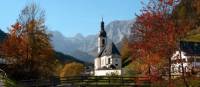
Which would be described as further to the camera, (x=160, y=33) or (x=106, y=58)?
(x=106, y=58)

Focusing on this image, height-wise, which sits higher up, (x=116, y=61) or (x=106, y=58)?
(x=106, y=58)

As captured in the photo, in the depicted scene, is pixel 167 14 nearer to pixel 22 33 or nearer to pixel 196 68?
pixel 196 68

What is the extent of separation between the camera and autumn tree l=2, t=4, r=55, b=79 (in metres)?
60.7

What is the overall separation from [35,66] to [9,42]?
4.87 meters

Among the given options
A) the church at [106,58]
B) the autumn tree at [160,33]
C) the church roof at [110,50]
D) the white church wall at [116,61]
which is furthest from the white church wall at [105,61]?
the autumn tree at [160,33]

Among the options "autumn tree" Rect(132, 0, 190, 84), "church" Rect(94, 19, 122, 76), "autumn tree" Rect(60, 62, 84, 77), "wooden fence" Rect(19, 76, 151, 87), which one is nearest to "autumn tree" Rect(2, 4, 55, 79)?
"wooden fence" Rect(19, 76, 151, 87)

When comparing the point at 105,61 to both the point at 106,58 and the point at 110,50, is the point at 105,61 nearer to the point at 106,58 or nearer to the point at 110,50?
the point at 106,58

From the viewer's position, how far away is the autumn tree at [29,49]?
60.7 m

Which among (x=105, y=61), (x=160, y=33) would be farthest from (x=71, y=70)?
(x=160, y=33)

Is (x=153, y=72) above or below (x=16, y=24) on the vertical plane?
below

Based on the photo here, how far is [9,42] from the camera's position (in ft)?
198

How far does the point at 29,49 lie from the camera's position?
61.1m

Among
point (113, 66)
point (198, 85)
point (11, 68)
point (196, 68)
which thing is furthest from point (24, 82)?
point (113, 66)

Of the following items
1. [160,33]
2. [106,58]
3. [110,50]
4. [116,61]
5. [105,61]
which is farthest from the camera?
[105,61]
